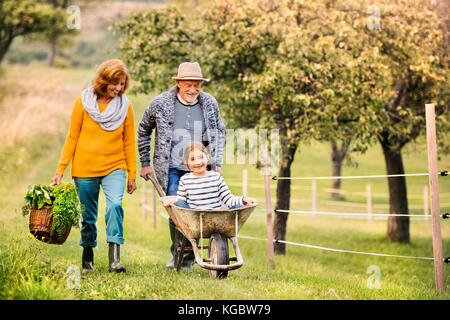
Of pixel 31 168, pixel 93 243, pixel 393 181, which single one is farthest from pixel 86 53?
pixel 93 243

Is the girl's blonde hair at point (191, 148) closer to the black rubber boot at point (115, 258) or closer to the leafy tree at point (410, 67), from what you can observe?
the black rubber boot at point (115, 258)

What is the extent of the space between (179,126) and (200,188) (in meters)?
0.86

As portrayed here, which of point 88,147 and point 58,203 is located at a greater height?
point 88,147

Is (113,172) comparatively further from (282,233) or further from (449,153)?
(449,153)

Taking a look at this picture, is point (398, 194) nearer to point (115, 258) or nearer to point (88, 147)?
point (115, 258)

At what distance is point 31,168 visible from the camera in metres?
18.6

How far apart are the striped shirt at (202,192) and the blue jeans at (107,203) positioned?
0.66 metres

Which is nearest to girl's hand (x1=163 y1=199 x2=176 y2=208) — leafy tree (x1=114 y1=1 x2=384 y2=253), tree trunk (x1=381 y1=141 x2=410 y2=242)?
leafy tree (x1=114 y1=1 x2=384 y2=253)

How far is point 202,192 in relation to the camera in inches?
199

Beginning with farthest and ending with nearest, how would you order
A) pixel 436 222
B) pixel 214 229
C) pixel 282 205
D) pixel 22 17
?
1. pixel 22 17
2. pixel 282 205
3. pixel 436 222
4. pixel 214 229

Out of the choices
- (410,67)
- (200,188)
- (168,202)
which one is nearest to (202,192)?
(200,188)

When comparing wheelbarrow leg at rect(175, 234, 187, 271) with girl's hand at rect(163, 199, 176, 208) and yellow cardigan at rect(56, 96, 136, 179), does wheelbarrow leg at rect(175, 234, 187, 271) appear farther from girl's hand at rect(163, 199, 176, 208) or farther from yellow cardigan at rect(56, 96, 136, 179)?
yellow cardigan at rect(56, 96, 136, 179)
